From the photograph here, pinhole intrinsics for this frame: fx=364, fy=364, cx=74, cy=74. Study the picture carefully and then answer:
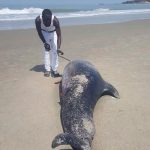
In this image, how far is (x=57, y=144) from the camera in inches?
213

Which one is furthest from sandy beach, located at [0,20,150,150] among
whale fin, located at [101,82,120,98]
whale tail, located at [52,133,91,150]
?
whale tail, located at [52,133,91,150]

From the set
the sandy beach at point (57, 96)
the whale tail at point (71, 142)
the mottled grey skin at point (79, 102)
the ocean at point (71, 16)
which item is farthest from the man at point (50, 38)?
the ocean at point (71, 16)

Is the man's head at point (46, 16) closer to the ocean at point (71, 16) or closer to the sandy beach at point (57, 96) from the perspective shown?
the sandy beach at point (57, 96)

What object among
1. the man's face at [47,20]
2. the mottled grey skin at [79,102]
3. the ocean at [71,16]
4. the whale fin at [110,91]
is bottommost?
the ocean at [71,16]

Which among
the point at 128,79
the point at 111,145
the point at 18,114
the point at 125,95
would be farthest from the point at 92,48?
the point at 111,145

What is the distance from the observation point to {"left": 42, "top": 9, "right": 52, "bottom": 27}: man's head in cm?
922

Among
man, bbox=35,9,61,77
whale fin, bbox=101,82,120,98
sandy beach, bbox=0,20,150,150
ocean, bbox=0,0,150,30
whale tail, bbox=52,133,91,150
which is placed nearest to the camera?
whale tail, bbox=52,133,91,150

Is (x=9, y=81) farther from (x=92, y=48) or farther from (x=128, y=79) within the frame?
(x=92, y=48)

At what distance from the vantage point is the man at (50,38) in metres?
9.53

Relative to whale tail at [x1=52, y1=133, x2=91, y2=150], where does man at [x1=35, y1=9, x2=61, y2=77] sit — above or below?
above

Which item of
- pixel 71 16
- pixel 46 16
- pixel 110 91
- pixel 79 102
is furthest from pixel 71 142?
pixel 71 16

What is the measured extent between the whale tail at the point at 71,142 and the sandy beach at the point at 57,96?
0.40 meters

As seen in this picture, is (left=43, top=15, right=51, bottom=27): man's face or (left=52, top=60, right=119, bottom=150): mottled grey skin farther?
(left=43, top=15, right=51, bottom=27): man's face

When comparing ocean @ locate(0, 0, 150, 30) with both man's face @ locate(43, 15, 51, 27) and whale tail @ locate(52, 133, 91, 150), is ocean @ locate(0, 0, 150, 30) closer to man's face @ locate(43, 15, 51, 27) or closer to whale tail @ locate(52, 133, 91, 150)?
man's face @ locate(43, 15, 51, 27)
